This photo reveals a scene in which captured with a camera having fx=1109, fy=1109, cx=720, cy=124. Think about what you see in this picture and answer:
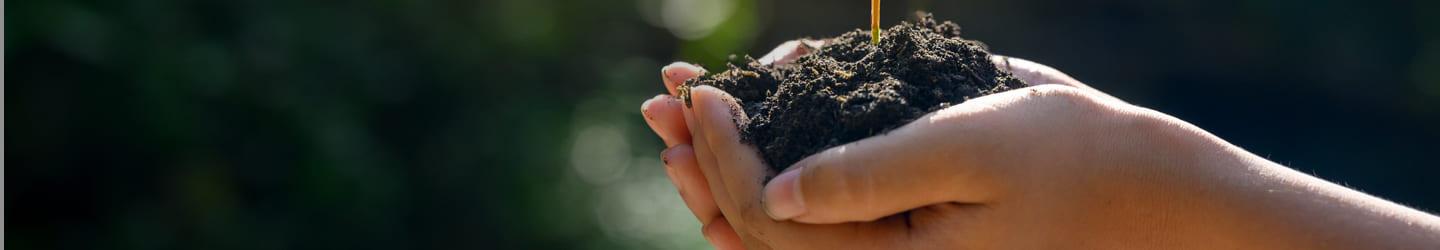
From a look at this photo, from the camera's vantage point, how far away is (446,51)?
323 cm

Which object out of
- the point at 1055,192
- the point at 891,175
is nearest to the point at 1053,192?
the point at 1055,192

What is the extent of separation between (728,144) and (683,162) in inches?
5.2

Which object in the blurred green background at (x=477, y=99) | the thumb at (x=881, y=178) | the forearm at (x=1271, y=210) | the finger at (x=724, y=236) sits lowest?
the forearm at (x=1271, y=210)

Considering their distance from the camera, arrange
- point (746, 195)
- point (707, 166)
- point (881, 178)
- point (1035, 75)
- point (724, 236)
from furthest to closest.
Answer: point (1035, 75)
point (724, 236)
point (707, 166)
point (746, 195)
point (881, 178)

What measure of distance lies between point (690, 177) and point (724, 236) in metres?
0.10

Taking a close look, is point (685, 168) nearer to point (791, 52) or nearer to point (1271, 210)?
point (791, 52)

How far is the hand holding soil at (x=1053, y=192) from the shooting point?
102cm

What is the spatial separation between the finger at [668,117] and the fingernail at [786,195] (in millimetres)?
314

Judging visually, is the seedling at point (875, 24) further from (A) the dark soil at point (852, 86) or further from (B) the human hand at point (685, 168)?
(B) the human hand at point (685, 168)

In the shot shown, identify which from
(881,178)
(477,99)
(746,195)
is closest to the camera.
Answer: (881,178)

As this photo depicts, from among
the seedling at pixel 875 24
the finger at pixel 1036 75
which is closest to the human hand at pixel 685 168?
the seedling at pixel 875 24

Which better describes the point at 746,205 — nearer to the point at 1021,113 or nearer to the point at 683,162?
the point at 683,162

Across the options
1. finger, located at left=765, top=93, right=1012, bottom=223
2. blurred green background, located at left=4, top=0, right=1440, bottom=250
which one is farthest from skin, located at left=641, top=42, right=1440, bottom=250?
blurred green background, located at left=4, top=0, right=1440, bottom=250

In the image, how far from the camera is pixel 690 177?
133cm
